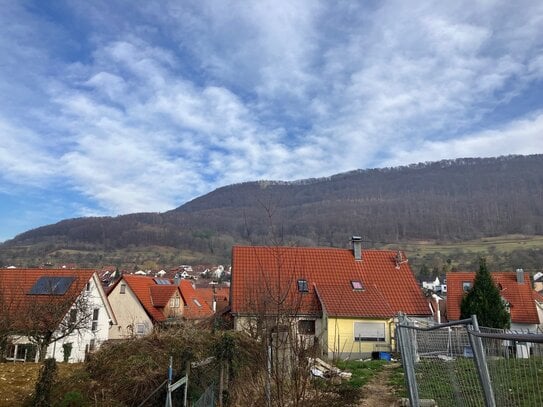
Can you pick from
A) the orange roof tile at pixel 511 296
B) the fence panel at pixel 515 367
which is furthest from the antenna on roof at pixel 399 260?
the fence panel at pixel 515 367

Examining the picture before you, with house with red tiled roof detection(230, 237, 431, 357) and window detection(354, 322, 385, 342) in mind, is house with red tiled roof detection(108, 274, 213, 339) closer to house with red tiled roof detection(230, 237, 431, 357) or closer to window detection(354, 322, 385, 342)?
house with red tiled roof detection(230, 237, 431, 357)

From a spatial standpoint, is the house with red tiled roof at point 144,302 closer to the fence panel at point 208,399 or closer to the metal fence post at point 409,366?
the fence panel at point 208,399

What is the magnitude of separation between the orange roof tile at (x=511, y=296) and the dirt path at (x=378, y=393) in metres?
18.5

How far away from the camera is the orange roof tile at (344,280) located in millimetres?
23605

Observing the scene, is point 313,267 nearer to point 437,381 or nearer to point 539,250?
point 437,381

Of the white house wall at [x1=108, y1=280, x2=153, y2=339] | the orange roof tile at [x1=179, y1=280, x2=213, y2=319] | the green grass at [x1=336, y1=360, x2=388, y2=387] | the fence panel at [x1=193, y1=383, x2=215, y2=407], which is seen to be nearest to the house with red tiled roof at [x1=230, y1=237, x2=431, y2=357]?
the green grass at [x1=336, y1=360, x2=388, y2=387]

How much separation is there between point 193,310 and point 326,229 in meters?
61.0

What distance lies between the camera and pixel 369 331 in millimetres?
23188


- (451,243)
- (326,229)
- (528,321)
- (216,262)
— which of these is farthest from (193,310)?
(451,243)

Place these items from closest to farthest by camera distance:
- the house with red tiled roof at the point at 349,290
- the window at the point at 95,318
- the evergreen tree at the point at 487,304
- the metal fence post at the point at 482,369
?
the metal fence post at the point at 482,369
the evergreen tree at the point at 487,304
the house with red tiled roof at the point at 349,290
the window at the point at 95,318

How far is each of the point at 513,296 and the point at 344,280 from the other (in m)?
12.7

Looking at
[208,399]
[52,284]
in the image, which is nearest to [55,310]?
[52,284]

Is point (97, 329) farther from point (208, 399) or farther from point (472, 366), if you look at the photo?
point (472, 366)

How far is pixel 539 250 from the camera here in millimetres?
92375
